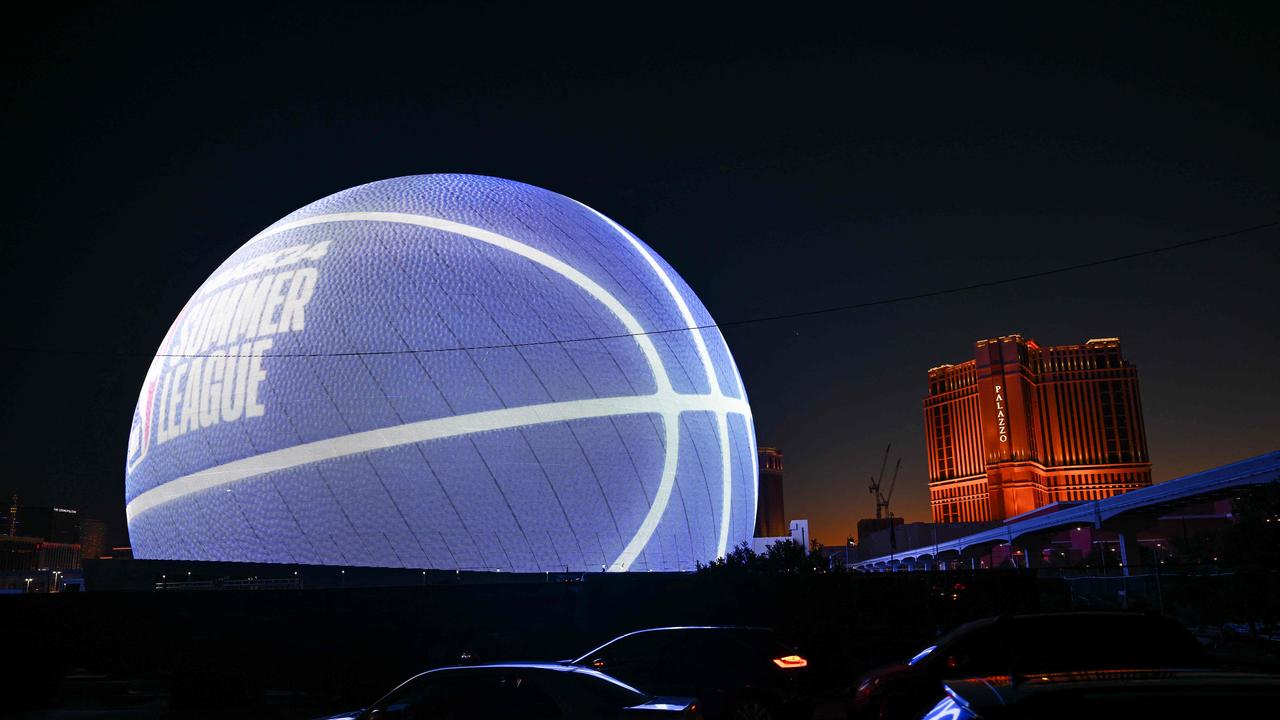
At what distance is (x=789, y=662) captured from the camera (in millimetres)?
11062

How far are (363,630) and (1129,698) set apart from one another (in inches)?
617

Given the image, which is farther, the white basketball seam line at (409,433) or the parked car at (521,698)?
the white basketball seam line at (409,433)

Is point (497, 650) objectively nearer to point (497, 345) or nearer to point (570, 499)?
point (570, 499)

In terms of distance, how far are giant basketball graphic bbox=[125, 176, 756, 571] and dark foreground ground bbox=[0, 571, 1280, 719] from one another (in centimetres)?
608

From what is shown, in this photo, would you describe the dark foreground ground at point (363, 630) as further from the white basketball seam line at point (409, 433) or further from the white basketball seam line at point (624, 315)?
the white basketball seam line at point (624, 315)

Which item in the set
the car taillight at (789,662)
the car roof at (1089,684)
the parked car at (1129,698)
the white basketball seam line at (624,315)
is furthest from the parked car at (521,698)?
the white basketball seam line at (624,315)

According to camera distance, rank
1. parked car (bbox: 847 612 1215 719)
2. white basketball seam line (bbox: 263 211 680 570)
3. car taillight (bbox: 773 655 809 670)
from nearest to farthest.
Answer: parked car (bbox: 847 612 1215 719), car taillight (bbox: 773 655 809 670), white basketball seam line (bbox: 263 211 680 570)

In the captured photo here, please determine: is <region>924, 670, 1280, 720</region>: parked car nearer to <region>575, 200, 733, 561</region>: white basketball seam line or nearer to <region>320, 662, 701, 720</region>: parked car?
<region>320, 662, 701, 720</region>: parked car

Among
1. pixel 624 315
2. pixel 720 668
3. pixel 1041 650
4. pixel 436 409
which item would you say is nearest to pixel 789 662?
pixel 720 668

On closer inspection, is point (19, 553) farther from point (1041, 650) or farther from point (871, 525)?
point (1041, 650)

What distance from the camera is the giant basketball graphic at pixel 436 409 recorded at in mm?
23609

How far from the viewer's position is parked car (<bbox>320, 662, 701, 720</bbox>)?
22.1 ft

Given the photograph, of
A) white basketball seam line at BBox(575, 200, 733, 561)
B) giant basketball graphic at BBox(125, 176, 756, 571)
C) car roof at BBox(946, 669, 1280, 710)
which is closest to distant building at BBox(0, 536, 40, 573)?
giant basketball graphic at BBox(125, 176, 756, 571)

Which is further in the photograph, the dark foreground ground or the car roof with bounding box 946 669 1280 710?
the dark foreground ground
